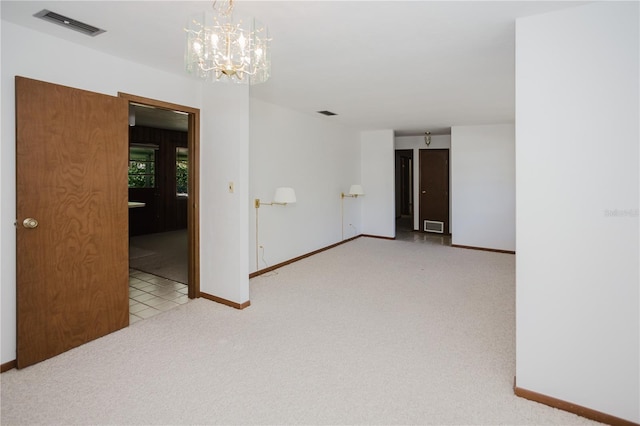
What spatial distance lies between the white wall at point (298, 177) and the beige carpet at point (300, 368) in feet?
4.15

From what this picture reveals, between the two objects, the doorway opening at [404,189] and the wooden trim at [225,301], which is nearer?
the wooden trim at [225,301]

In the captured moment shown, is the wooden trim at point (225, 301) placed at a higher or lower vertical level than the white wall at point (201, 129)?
lower

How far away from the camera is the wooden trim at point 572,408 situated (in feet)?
6.25

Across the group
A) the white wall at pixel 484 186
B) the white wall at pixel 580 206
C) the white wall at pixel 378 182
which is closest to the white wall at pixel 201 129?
the white wall at pixel 580 206

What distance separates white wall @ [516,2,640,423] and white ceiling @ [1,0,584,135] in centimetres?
27

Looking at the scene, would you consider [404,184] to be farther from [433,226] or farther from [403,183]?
[433,226]

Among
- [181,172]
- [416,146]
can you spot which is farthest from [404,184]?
[181,172]

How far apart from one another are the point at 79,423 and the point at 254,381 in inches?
37.5

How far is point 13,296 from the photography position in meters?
2.46

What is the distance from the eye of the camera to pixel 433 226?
8344mm

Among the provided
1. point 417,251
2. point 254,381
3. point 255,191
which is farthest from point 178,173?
point 254,381

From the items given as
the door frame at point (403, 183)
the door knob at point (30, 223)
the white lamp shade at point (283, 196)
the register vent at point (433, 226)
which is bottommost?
the register vent at point (433, 226)

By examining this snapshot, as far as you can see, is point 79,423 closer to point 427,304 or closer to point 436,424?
point 436,424

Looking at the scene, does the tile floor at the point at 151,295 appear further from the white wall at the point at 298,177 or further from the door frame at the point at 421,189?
the door frame at the point at 421,189
